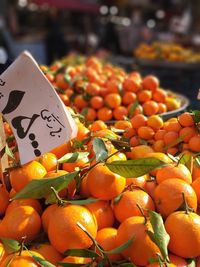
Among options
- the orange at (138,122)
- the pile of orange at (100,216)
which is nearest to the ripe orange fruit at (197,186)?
the pile of orange at (100,216)

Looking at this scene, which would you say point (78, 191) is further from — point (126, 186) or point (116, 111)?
point (116, 111)

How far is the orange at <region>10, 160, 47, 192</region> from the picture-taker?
1.12m

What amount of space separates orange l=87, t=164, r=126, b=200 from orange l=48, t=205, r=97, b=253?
10 centimetres

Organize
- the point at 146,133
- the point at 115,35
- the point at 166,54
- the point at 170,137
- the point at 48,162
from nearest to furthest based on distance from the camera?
the point at 48,162 → the point at 170,137 → the point at 146,133 → the point at 166,54 → the point at 115,35

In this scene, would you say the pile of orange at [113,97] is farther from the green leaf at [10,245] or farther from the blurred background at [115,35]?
the green leaf at [10,245]

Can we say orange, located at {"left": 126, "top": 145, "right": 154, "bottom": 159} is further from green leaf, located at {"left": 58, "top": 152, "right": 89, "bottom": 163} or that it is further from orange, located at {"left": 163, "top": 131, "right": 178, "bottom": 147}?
green leaf, located at {"left": 58, "top": 152, "right": 89, "bottom": 163}

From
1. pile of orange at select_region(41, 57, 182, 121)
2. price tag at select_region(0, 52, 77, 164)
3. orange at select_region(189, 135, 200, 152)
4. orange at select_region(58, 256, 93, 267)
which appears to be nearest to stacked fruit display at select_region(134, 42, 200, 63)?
pile of orange at select_region(41, 57, 182, 121)

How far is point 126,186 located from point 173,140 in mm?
420

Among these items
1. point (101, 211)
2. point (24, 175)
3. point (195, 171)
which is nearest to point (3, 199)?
point (24, 175)

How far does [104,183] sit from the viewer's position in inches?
41.8

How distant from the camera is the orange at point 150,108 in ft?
7.27

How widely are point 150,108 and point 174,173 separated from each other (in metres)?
1.12

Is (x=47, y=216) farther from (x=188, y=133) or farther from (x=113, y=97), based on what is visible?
(x=113, y=97)

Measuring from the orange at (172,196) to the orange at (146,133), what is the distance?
579 mm
